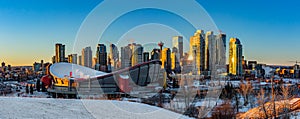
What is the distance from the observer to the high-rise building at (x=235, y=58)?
61000mm

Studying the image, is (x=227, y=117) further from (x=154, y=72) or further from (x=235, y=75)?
(x=235, y=75)

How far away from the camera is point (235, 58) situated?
6128 cm

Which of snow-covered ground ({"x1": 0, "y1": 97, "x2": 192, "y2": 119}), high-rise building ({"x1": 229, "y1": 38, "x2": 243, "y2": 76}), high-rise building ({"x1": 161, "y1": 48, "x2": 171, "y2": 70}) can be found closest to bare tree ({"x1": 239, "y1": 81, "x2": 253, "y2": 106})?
high-rise building ({"x1": 161, "y1": 48, "x2": 171, "y2": 70})

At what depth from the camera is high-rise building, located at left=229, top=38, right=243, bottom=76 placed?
61.0 metres

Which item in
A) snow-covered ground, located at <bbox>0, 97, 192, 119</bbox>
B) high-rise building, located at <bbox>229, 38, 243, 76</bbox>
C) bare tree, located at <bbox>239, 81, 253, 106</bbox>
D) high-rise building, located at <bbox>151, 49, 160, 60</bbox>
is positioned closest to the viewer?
snow-covered ground, located at <bbox>0, 97, 192, 119</bbox>

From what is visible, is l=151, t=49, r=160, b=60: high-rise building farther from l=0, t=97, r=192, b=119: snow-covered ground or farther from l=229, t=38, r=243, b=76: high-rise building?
l=229, t=38, r=243, b=76: high-rise building

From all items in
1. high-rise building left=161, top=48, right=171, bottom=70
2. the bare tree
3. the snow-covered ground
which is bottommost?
the bare tree

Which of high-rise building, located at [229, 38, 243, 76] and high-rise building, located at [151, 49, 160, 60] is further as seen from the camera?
high-rise building, located at [229, 38, 243, 76]

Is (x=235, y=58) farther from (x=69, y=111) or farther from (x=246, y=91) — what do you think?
(x=69, y=111)

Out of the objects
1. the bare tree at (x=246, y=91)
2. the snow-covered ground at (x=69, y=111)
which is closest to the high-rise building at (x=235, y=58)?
the bare tree at (x=246, y=91)

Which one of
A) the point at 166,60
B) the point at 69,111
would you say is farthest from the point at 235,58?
the point at 69,111

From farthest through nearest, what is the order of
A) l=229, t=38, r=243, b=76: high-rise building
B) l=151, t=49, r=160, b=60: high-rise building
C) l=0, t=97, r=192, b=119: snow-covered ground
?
l=229, t=38, r=243, b=76: high-rise building
l=151, t=49, r=160, b=60: high-rise building
l=0, t=97, r=192, b=119: snow-covered ground

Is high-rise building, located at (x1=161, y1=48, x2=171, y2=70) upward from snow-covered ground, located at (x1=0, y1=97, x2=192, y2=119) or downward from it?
upward

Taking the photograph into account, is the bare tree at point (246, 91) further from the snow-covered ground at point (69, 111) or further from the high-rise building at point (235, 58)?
the high-rise building at point (235, 58)
